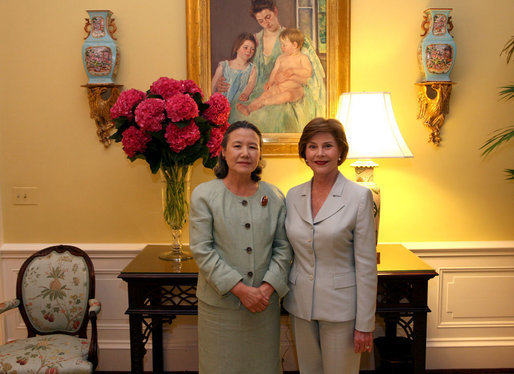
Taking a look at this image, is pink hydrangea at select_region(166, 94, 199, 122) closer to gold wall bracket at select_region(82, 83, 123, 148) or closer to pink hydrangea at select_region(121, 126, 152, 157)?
pink hydrangea at select_region(121, 126, 152, 157)

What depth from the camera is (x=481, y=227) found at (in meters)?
2.87

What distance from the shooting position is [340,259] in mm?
1775

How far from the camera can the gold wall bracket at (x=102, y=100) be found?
2666mm

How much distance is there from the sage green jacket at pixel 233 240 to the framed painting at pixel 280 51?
0.96 metres

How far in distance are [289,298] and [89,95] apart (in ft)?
5.60

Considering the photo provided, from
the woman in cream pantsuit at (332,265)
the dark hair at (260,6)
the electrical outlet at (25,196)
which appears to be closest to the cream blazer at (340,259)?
the woman in cream pantsuit at (332,265)

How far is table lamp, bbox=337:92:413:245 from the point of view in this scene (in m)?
2.33

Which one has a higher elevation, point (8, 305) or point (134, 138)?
point (134, 138)

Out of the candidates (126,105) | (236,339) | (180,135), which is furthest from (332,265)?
(126,105)

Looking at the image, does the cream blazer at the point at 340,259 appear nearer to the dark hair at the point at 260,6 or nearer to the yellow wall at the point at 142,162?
the yellow wall at the point at 142,162

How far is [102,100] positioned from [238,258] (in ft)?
4.71

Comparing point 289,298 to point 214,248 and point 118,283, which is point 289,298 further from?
point 118,283

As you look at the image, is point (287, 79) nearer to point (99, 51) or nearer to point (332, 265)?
point (99, 51)

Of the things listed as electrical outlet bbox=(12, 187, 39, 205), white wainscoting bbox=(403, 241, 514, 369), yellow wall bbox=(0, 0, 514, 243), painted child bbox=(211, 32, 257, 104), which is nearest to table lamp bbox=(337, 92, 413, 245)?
yellow wall bbox=(0, 0, 514, 243)
